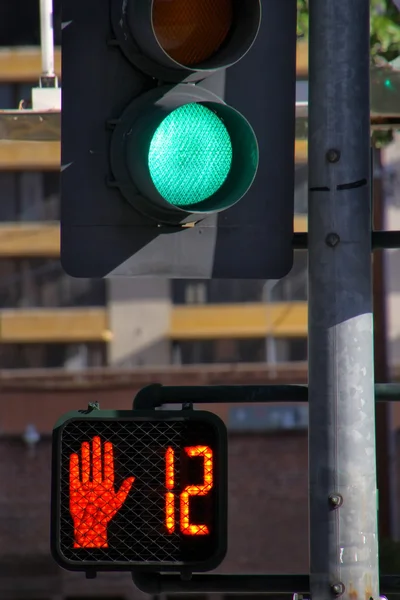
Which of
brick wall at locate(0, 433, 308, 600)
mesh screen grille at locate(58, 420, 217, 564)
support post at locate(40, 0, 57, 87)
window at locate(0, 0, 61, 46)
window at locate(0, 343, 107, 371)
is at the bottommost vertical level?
brick wall at locate(0, 433, 308, 600)

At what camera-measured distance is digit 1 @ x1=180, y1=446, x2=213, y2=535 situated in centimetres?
A: 192

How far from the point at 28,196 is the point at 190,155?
60.1 feet

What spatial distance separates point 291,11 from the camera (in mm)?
2016

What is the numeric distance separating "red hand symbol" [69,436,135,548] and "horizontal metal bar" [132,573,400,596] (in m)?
0.14

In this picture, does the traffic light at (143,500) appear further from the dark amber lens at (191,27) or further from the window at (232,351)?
the window at (232,351)

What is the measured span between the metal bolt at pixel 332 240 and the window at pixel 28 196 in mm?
18117

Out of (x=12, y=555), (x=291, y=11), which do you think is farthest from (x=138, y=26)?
(x=12, y=555)

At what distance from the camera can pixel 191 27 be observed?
1.89 meters

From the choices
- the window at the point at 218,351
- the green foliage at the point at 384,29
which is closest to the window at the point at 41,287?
the window at the point at 218,351

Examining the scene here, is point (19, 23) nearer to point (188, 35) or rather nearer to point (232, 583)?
point (188, 35)

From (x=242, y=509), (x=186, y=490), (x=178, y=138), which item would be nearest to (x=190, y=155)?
(x=178, y=138)

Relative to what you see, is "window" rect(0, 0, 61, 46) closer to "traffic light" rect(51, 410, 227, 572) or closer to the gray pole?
the gray pole

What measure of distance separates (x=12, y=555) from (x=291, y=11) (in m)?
16.0

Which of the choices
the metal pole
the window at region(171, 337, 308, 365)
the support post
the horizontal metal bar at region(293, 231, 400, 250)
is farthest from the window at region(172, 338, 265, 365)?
the horizontal metal bar at region(293, 231, 400, 250)
